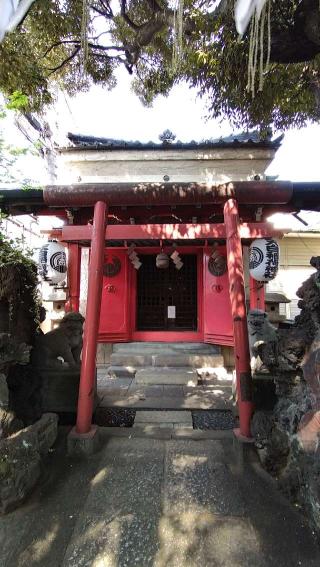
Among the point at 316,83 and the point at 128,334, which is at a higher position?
the point at 316,83

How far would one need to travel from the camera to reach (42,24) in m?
5.22

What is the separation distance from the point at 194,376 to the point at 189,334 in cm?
176

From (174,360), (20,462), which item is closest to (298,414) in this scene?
(20,462)

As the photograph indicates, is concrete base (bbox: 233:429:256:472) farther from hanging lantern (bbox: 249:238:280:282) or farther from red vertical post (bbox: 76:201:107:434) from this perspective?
hanging lantern (bbox: 249:238:280:282)

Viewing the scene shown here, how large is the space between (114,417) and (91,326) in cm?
176

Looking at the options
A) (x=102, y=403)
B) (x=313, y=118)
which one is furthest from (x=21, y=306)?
(x=313, y=118)

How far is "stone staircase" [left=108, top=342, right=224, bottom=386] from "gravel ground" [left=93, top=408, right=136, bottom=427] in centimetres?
140

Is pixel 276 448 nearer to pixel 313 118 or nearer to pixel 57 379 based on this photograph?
pixel 57 379

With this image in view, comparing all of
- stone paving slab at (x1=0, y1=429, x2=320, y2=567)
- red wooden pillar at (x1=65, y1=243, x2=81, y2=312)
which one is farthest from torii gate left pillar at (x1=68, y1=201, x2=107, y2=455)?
red wooden pillar at (x1=65, y1=243, x2=81, y2=312)

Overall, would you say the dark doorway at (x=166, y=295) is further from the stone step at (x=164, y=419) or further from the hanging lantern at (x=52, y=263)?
the stone step at (x=164, y=419)

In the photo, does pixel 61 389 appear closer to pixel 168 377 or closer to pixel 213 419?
pixel 213 419

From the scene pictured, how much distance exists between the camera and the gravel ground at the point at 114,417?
4.06 metres

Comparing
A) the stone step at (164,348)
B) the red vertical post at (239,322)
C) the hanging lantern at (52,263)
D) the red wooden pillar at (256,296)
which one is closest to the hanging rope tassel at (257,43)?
the red vertical post at (239,322)

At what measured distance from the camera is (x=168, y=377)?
5.89 m
